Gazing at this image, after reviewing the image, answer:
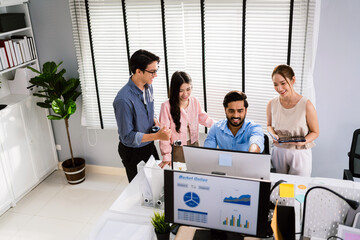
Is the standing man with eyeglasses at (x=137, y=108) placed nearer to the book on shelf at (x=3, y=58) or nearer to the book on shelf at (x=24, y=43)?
the book on shelf at (x=3, y=58)

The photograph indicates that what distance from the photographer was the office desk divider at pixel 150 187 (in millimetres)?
2455

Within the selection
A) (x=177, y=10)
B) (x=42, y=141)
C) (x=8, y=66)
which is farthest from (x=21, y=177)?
(x=177, y=10)

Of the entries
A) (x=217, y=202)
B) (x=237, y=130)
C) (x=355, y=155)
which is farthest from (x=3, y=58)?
(x=355, y=155)

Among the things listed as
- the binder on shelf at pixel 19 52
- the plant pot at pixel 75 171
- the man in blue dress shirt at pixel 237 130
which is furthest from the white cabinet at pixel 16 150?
the man in blue dress shirt at pixel 237 130

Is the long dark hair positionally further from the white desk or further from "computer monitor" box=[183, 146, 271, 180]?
"computer monitor" box=[183, 146, 271, 180]

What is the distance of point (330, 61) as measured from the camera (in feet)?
11.0

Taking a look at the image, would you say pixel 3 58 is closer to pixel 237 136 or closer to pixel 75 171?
pixel 75 171

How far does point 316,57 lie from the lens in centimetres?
337

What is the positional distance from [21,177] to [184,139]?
224cm

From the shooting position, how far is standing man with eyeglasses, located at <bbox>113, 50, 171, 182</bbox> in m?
2.87

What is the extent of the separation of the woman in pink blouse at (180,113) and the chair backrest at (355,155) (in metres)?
1.35

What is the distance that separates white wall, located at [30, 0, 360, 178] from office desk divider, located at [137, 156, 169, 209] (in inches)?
77.2

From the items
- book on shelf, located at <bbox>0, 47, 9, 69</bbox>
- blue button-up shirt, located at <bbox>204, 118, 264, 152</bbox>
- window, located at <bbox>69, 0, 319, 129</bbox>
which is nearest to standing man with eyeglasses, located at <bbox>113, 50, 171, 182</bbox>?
blue button-up shirt, located at <bbox>204, 118, 264, 152</bbox>

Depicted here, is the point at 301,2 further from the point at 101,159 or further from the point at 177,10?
the point at 101,159
